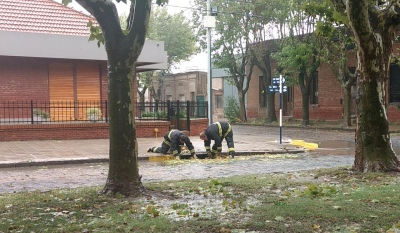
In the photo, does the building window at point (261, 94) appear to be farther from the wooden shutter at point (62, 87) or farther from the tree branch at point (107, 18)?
the tree branch at point (107, 18)

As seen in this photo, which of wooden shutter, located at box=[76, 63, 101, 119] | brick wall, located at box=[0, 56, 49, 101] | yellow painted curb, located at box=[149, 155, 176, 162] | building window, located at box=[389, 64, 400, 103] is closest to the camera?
yellow painted curb, located at box=[149, 155, 176, 162]

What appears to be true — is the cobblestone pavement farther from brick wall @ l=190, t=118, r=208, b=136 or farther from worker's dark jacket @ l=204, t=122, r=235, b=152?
brick wall @ l=190, t=118, r=208, b=136

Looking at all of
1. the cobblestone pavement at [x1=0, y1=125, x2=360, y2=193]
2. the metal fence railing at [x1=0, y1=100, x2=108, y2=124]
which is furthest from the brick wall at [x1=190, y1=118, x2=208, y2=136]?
the cobblestone pavement at [x1=0, y1=125, x2=360, y2=193]

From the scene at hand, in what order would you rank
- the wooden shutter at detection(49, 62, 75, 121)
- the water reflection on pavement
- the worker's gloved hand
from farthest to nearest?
the wooden shutter at detection(49, 62, 75, 121), the worker's gloved hand, the water reflection on pavement

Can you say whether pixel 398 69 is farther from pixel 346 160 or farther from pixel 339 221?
pixel 339 221

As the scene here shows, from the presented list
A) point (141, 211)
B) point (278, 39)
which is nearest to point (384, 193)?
point (141, 211)

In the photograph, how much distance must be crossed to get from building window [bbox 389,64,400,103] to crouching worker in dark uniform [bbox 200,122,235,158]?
18445mm

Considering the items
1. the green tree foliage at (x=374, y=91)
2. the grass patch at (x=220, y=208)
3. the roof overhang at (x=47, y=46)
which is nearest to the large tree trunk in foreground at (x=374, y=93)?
the green tree foliage at (x=374, y=91)

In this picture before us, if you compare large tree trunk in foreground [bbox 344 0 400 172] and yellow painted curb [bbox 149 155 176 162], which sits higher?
large tree trunk in foreground [bbox 344 0 400 172]

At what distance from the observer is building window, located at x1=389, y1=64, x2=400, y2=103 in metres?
29.6

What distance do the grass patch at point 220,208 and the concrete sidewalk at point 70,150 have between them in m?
5.80

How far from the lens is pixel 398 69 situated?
29.5 m

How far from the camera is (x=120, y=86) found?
7.49 m

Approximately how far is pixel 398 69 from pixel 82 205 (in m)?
26.7
